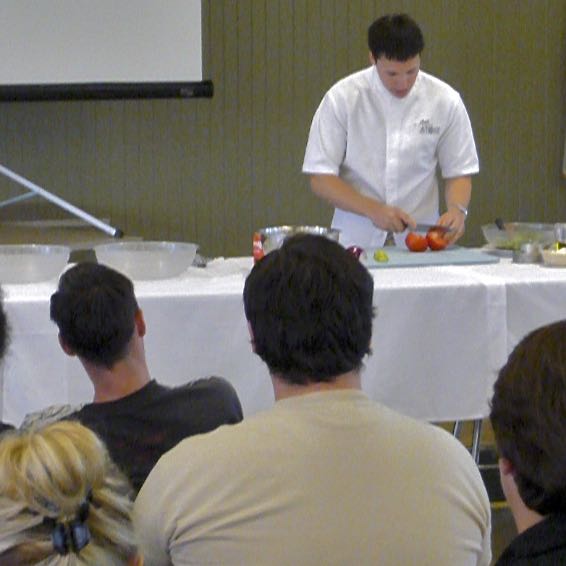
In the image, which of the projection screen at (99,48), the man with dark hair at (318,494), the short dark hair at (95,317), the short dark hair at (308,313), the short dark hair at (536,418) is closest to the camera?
the short dark hair at (536,418)

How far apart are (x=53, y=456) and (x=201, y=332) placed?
5.23ft

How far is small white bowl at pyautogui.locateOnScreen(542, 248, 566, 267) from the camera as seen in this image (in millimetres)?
3055

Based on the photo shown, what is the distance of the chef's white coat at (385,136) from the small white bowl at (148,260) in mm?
894

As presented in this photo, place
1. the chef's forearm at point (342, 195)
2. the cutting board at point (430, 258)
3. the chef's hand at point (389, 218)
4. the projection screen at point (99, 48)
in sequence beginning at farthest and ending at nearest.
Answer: the projection screen at point (99, 48)
the chef's forearm at point (342, 195)
the chef's hand at point (389, 218)
the cutting board at point (430, 258)

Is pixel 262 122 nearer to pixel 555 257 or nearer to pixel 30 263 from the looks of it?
pixel 555 257

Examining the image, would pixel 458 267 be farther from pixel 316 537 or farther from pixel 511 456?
pixel 511 456

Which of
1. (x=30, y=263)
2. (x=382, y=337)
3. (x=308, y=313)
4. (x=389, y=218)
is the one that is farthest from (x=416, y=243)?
(x=308, y=313)

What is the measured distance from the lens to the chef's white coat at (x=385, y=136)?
368 cm

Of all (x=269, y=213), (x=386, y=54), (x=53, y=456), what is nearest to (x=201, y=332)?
(x=386, y=54)

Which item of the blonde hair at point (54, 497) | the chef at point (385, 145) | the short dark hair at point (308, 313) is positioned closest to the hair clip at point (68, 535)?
the blonde hair at point (54, 497)

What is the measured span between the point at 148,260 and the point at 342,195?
898 millimetres

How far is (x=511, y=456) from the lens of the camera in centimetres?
105

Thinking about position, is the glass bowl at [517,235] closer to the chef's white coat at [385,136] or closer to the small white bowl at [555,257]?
the small white bowl at [555,257]

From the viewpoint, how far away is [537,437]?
3.36 ft
